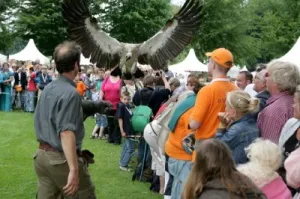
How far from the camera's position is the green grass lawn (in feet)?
23.4

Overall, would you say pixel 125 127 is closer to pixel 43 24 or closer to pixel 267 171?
pixel 267 171

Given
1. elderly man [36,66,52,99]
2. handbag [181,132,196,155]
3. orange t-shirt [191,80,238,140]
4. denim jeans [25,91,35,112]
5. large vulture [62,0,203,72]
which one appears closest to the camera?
orange t-shirt [191,80,238,140]

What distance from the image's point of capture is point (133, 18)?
129 ft

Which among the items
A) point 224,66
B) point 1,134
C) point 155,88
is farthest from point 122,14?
point 224,66

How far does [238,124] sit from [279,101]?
→ 0.50 m

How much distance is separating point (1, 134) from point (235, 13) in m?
27.3

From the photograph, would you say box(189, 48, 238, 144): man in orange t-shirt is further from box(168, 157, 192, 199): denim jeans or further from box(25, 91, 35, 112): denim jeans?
box(25, 91, 35, 112): denim jeans

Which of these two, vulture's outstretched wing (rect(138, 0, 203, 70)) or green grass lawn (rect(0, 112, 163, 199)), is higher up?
vulture's outstretched wing (rect(138, 0, 203, 70))

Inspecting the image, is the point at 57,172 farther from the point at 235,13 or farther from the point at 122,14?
the point at 122,14

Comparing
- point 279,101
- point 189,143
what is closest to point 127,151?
point 189,143

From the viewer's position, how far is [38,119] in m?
4.12

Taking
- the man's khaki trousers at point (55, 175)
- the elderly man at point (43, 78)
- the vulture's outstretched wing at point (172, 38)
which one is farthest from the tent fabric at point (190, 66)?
the man's khaki trousers at point (55, 175)

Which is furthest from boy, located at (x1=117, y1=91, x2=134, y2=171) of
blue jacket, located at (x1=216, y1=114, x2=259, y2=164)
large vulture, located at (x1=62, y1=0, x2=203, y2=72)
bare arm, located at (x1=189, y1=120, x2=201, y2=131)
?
blue jacket, located at (x1=216, y1=114, x2=259, y2=164)

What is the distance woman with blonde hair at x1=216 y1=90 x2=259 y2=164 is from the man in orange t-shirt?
331 mm
